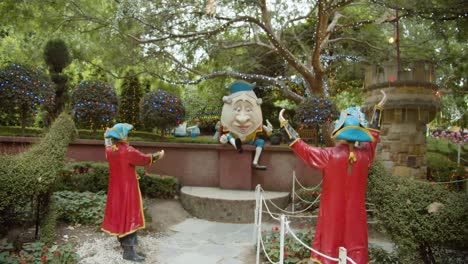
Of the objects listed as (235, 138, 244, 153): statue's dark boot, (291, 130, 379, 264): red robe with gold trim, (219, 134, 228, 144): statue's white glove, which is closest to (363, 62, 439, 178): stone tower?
(235, 138, 244, 153): statue's dark boot

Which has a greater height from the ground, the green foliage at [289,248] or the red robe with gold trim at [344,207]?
the red robe with gold trim at [344,207]

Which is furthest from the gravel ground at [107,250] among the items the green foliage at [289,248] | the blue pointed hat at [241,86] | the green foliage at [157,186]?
the blue pointed hat at [241,86]

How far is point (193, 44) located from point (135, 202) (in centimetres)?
696

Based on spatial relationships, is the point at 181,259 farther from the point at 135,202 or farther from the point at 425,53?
the point at 425,53

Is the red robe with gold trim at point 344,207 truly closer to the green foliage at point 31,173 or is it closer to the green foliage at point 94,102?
the green foliage at point 31,173

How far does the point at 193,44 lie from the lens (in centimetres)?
1187

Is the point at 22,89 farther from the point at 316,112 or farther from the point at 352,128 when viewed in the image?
the point at 352,128

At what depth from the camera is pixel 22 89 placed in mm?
8742

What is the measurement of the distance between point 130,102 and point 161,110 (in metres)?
2.60

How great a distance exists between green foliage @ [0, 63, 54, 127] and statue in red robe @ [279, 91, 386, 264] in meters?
7.06

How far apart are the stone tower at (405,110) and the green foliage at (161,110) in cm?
463

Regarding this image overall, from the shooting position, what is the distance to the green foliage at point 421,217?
14.4 ft

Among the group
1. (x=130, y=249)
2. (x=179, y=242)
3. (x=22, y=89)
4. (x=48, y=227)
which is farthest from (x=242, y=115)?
(x=22, y=89)

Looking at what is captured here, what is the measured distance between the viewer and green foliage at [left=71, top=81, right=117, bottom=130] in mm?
Result: 9414
